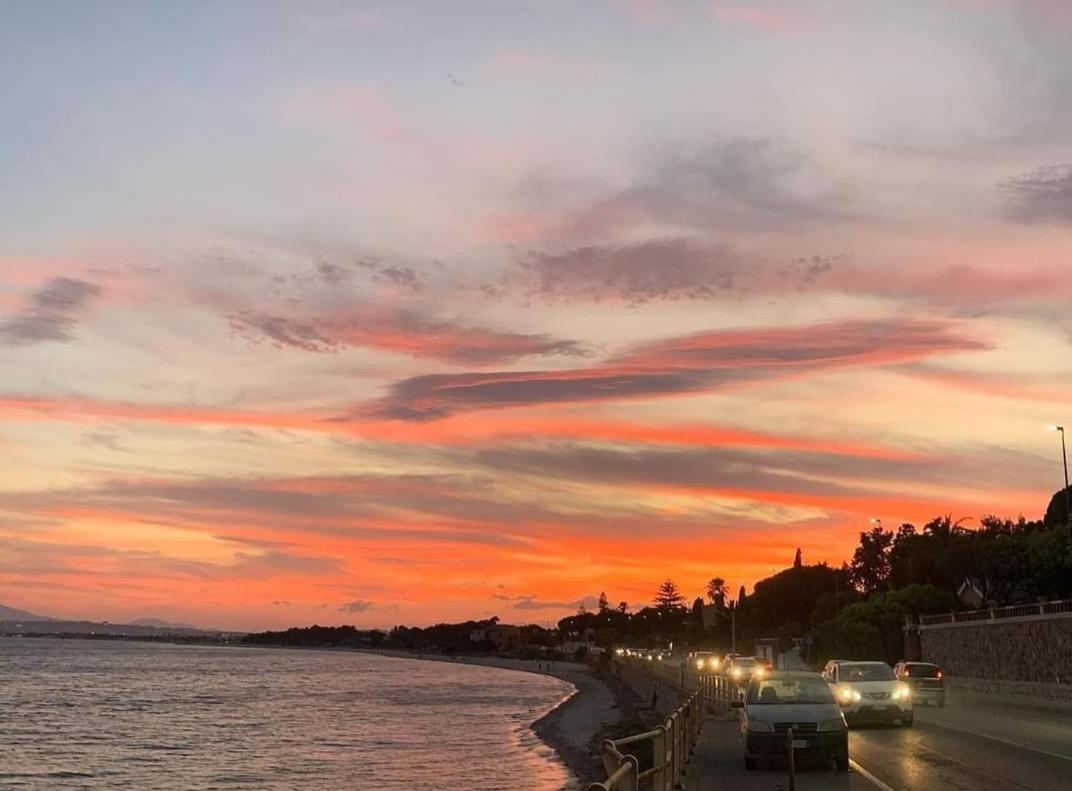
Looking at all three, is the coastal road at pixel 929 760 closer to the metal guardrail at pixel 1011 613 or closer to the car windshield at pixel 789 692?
the car windshield at pixel 789 692

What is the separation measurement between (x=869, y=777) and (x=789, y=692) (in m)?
2.53

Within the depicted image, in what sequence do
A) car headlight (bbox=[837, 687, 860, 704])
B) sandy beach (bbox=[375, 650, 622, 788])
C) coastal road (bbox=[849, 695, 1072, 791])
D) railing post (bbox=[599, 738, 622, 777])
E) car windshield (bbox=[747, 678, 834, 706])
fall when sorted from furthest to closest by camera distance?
sandy beach (bbox=[375, 650, 622, 788])
car headlight (bbox=[837, 687, 860, 704])
car windshield (bbox=[747, 678, 834, 706])
coastal road (bbox=[849, 695, 1072, 791])
railing post (bbox=[599, 738, 622, 777])

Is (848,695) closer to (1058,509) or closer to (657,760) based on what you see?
(657,760)

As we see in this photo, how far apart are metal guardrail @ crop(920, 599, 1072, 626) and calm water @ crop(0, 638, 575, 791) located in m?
23.2

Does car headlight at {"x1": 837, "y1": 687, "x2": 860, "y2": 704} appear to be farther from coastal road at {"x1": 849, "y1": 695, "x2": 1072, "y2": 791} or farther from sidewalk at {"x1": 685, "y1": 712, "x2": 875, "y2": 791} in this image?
sidewalk at {"x1": 685, "y1": 712, "x2": 875, "y2": 791}

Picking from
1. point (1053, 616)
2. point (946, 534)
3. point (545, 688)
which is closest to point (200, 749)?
point (1053, 616)

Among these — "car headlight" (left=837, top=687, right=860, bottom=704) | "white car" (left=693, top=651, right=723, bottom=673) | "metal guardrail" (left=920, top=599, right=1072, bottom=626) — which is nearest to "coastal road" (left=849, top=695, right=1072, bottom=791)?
"car headlight" (left=837, top=687, right=860, bottom=704)

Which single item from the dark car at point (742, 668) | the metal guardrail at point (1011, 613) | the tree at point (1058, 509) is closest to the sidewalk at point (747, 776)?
the metal guardrail at point (1011, 613)

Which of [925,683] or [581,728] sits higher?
[925,683]

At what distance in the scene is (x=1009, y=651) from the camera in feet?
191

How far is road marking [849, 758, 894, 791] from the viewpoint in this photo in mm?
19427

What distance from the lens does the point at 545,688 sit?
15312cm

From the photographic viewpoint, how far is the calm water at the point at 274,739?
53.1m

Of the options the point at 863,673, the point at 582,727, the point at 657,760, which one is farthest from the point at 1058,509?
the point at 657,760
